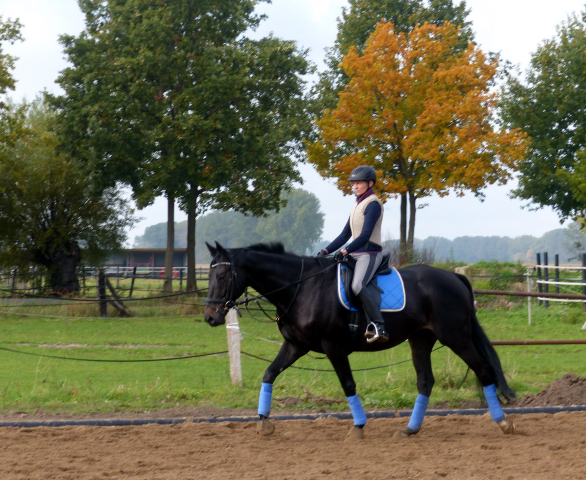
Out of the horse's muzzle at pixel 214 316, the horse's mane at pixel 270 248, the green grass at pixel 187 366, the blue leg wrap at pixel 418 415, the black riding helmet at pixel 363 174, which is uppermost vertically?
the black riding helmet at pixel 363 174

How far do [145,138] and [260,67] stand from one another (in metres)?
5.73

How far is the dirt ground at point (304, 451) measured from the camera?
511 centimetres

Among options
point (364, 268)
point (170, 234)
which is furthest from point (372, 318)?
point (170, 234)

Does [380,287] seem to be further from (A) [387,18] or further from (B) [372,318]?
(A) [387,18]

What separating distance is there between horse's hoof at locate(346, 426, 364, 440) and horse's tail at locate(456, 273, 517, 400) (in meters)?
1.63

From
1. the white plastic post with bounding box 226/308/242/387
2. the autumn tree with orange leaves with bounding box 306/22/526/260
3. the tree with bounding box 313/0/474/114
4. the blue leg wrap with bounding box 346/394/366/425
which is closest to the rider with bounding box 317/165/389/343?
the blue leg wrap with bounding box 346/394/366/425

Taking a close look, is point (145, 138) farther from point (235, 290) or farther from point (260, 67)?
point (235, 290)

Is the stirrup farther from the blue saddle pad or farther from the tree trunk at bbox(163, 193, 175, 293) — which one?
the tree trunk at bbox(163, 193, 175, 293)

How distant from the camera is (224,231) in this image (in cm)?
12800

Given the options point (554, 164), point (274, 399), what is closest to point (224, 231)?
point (554, 164)

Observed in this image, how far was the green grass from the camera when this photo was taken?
8.48 metres

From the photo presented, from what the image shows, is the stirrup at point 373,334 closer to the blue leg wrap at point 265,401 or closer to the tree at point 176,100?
the blue leg wrap at point 265,401

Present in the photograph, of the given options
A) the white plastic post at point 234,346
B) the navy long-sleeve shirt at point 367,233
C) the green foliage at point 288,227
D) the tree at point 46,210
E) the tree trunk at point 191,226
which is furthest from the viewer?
the green foliage at point 288,227

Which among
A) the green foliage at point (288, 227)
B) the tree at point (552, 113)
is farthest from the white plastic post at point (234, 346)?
the green foliage at point (288, 227)
